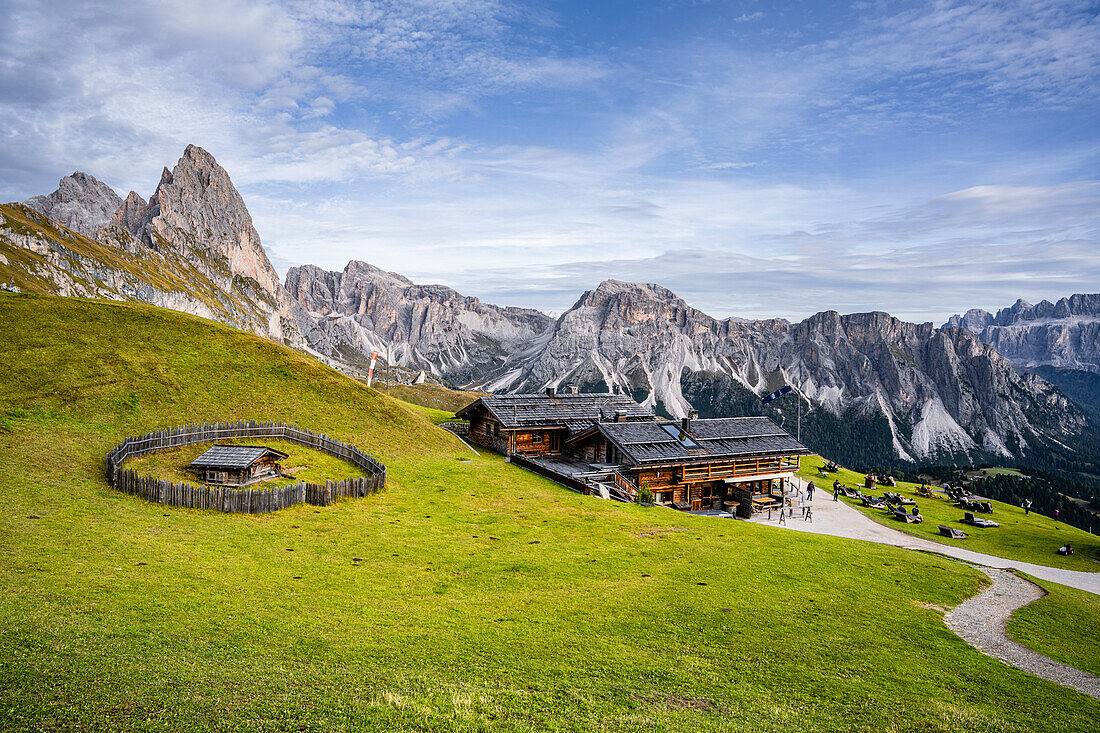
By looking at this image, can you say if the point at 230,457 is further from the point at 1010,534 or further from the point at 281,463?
the point at 1010,534

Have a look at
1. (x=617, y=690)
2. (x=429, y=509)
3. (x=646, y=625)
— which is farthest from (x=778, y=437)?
(x=617, y=690)

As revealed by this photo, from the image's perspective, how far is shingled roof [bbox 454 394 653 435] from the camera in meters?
67.6

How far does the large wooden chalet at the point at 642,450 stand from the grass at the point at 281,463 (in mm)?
21028

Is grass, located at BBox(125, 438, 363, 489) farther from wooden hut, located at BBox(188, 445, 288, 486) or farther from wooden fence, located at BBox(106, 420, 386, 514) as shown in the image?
wooden hut, located at BBox(188, 445, 288, 486)

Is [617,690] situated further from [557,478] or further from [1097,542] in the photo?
[1097,542]

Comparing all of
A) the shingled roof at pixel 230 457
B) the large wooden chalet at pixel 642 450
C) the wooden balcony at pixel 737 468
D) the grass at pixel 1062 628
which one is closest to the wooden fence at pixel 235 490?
the shingled roof at pixel 230 457

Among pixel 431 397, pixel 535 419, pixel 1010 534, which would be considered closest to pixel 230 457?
pixel 535 419

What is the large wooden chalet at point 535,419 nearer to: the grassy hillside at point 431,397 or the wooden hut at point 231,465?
the wooden hut at point 231,465

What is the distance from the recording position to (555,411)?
70688 millimetres

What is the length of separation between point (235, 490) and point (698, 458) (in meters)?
43.9

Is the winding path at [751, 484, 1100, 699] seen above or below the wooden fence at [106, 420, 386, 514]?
below

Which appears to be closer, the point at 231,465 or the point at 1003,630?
the point at 1003,630

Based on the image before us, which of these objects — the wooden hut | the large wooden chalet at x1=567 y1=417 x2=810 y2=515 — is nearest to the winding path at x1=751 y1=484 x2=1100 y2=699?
the large wooden chalet at x1=567 y1=417 x2=810 y2=515

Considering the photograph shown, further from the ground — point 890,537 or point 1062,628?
point 1062,628
